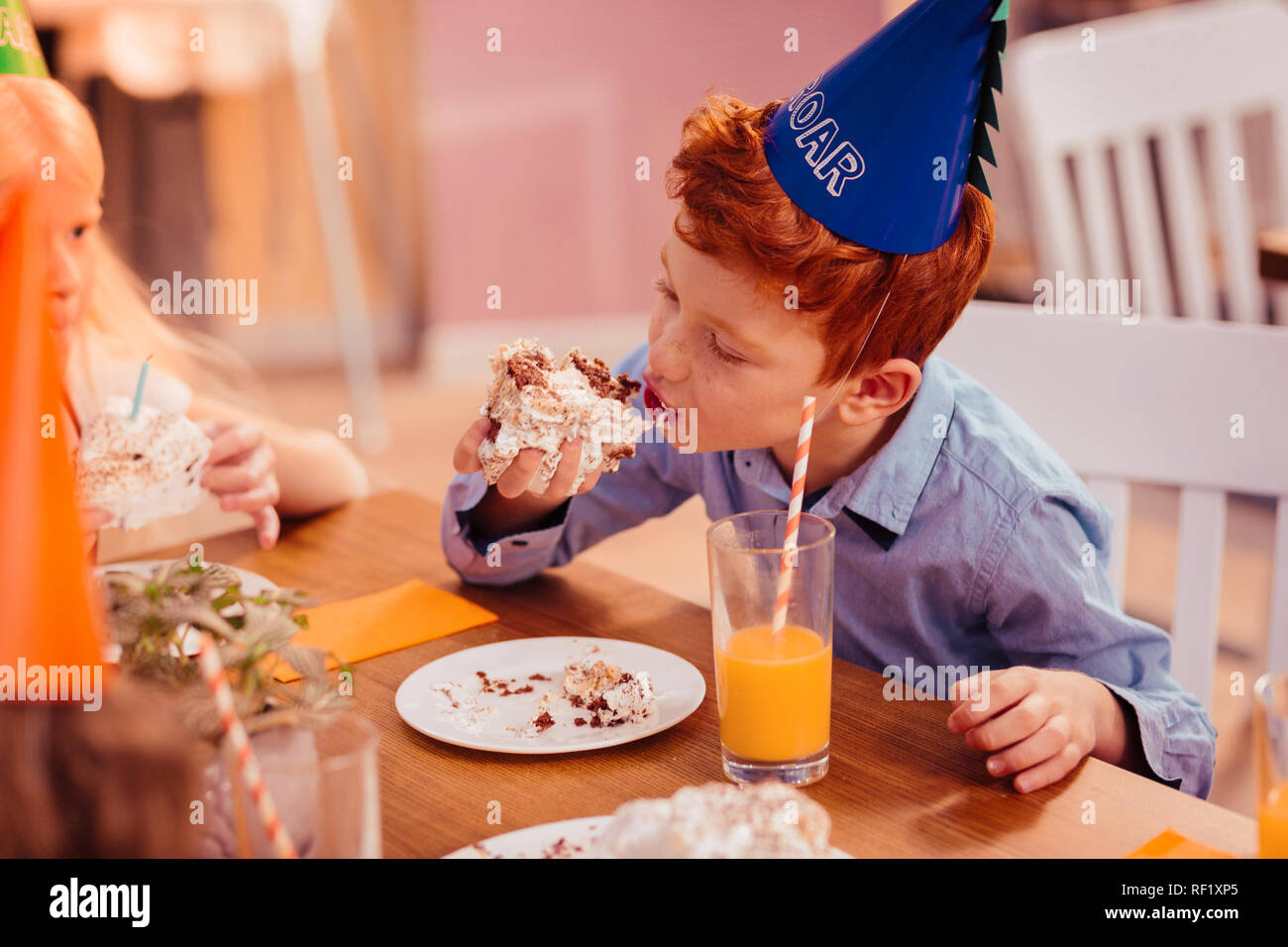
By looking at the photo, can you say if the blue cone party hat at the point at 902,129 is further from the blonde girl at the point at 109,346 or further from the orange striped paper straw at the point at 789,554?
the blonde girl at the point at 109,346

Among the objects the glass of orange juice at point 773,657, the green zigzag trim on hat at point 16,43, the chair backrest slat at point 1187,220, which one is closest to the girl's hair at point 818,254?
the glass of orange juice at point 773,657

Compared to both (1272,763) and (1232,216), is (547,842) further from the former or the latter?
(1232,216)

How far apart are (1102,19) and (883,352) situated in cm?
328

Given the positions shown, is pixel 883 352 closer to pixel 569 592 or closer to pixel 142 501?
pixel 569 592

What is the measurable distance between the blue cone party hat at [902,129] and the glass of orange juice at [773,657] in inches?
11.6

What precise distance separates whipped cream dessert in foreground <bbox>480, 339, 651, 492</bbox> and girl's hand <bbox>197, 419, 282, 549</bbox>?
12.3 inches

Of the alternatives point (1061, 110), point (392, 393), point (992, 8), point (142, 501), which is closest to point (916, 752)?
point (992, 8)

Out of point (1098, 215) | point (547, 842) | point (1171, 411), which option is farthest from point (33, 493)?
point (1098, 215)

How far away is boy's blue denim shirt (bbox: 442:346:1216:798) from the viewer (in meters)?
1.10

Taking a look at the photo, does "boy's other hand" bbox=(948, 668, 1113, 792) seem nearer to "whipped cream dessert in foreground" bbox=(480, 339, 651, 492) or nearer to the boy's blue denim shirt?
the boy's blue denim shirt

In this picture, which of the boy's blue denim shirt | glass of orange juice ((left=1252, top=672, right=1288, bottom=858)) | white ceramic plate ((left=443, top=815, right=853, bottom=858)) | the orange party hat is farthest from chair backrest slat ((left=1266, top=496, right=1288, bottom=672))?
the orange party hat
